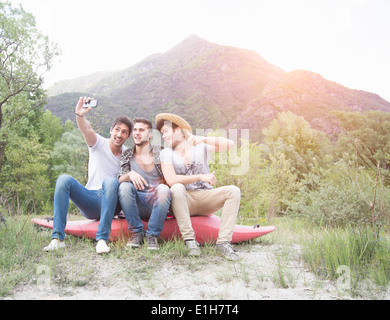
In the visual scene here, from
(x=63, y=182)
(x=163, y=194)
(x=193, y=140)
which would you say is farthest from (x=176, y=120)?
(x=63, y=182)

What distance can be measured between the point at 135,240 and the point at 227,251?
0.88m

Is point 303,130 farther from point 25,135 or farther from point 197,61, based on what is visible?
point 197,61

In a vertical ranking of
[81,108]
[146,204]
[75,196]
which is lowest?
[146,204]

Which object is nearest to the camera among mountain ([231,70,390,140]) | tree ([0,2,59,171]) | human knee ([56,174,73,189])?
human knee ([56,174,73,189])

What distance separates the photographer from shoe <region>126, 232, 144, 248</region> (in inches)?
105

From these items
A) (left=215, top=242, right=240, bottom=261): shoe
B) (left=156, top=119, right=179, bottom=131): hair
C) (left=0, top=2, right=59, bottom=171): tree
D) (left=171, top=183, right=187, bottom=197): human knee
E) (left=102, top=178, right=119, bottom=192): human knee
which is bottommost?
(left=215, top=242, right=240, bottom=261): shoe

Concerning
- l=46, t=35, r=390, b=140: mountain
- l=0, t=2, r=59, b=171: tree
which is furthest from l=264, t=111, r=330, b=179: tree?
l=0, t=2, r=59, b=171: tree

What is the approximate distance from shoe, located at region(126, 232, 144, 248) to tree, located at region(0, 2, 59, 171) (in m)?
11.8

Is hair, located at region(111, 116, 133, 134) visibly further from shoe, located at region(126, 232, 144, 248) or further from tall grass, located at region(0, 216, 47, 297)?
tall grass, located at region(0, 216, 47, 297)

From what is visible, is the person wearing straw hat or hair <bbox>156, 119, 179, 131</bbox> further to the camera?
hair <bbox>156, 119, 179, 131</bbox>

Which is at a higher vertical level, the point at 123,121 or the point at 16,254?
the point at 123,121

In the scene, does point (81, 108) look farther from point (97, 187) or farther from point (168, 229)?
point (168, 229)

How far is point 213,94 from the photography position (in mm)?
57250

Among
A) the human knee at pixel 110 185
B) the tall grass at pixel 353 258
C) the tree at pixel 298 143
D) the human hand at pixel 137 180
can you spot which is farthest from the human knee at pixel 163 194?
the tree at pixel 298 143
